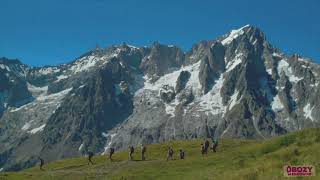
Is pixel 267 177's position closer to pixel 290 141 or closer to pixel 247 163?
pixel 247 163

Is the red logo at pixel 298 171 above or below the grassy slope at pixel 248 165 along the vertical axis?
below

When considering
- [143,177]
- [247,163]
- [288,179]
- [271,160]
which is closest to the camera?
[288,179]

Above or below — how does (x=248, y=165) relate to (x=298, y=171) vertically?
above

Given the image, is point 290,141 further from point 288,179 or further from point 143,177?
point 288,179

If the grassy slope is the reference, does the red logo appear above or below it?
below

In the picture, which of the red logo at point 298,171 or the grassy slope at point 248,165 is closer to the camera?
the red logo at point 298,171

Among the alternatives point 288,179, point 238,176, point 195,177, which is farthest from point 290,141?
point 288,179

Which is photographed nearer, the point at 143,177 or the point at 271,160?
the point at 271,160

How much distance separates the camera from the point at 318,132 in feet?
173

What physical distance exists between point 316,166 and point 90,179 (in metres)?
36.1

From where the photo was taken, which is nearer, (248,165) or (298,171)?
(298,171)

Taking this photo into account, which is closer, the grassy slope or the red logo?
the red logo

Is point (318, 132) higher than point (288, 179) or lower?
higher

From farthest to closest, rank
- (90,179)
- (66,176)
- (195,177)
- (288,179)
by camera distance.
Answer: (66,176)
(90,179)
(195,177)
(288,179)
